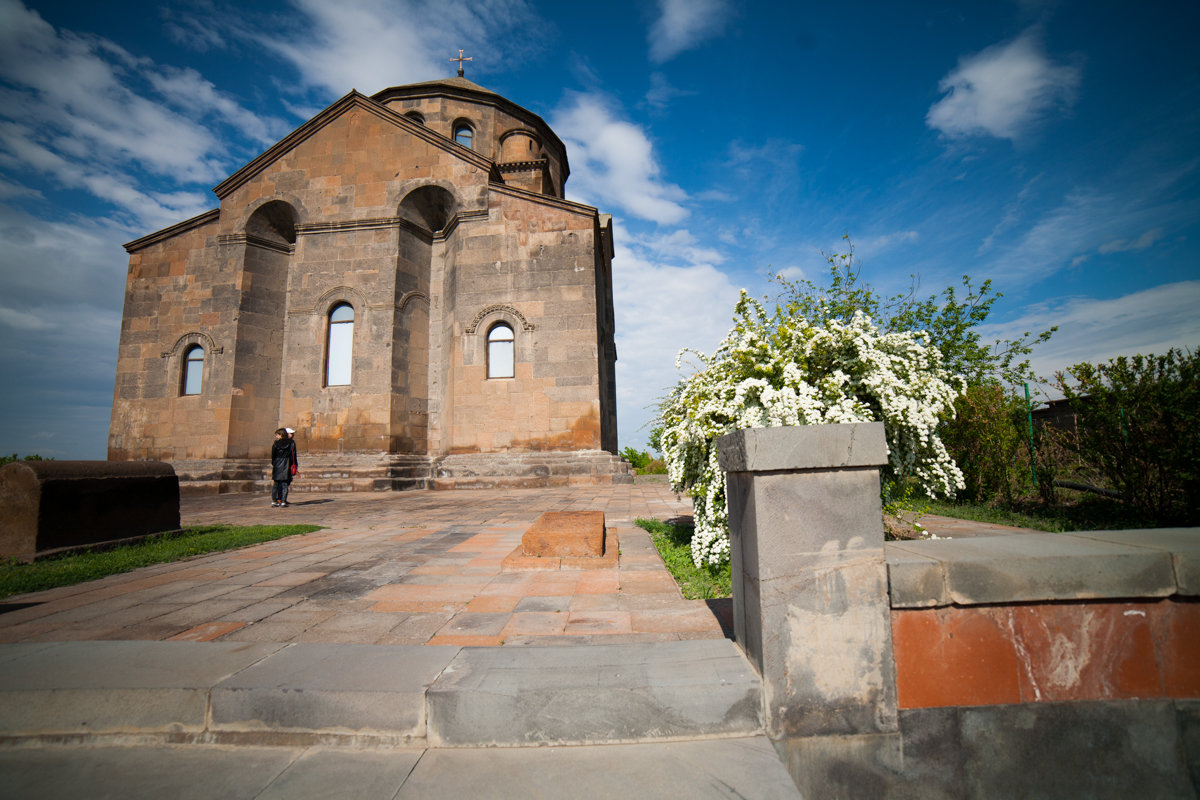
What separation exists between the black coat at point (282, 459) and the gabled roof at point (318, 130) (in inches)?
347

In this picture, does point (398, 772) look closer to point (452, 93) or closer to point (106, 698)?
point (106, 698)

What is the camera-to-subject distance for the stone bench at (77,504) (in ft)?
15.4

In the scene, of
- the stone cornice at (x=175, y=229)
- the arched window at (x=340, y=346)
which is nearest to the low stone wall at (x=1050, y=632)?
the arched window at (x=340, y=346)

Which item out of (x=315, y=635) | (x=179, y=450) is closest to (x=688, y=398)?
(x=315, y=635)

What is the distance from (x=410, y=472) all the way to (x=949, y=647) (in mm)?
12620

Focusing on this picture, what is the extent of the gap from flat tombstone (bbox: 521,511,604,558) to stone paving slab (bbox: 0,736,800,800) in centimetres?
252

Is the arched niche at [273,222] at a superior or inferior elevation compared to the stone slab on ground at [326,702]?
superior

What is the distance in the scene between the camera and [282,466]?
9.80 meters

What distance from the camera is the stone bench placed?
470cm

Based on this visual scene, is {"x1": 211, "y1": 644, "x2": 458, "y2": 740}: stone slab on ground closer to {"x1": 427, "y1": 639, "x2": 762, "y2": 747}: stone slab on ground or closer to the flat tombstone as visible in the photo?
{"x1": 427, "y1": 639, "x2": 762, "y2": 747}: stone slab on ground

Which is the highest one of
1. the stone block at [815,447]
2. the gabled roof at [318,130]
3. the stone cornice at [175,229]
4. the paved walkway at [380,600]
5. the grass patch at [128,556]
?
the gabled roof at [318,130]

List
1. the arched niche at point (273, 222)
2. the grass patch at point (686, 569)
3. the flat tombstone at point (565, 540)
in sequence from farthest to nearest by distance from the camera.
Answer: the arched niche at point (273, 222)
the flat tombstone at point (565, 540)
the grass patch at point (686, 569)

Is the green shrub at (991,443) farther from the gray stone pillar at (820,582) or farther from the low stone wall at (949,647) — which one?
the gray stone pillar at (820,582)

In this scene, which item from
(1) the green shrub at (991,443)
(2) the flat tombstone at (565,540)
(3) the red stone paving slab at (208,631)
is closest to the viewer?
(3) the red stone paving slab at (208,631)
